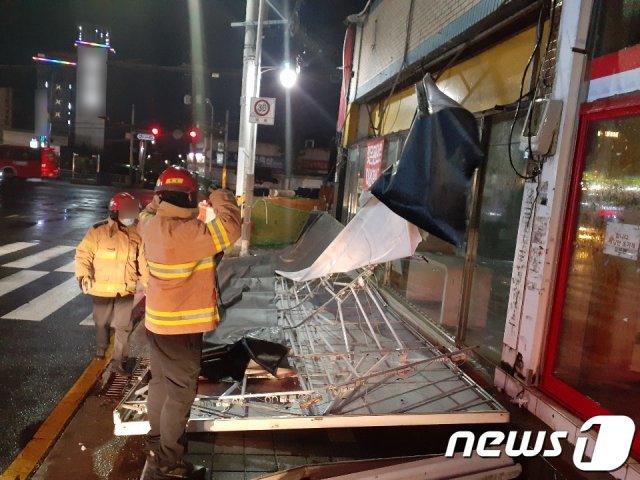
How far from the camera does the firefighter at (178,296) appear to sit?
324 cm

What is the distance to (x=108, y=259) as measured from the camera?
5012 mm

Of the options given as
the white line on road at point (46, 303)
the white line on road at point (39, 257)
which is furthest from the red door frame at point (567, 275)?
the white line on road at point (39, 257)

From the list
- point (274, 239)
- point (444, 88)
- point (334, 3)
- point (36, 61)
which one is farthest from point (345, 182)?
point (36, 61)

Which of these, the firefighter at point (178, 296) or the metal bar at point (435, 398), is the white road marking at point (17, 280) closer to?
the firefighter at point (178, 296)

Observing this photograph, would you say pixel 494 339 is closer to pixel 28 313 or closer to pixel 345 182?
pixel 28 313

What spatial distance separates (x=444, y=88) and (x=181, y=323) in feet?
17.6

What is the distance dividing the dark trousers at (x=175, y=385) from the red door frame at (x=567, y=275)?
9.40ft

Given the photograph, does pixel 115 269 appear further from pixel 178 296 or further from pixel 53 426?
pixel 178 296

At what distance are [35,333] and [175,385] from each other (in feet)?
12.4

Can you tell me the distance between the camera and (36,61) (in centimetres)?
5981

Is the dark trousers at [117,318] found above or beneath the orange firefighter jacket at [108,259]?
beneath

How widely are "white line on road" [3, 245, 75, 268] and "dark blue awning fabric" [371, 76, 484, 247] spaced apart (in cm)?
849

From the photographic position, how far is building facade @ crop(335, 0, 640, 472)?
365cm

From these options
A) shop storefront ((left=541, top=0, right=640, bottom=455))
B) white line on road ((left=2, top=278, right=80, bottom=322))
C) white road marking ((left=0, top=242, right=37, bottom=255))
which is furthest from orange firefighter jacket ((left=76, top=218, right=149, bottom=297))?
white road marking ((left=0, top=242, right=37, bottom=255))
